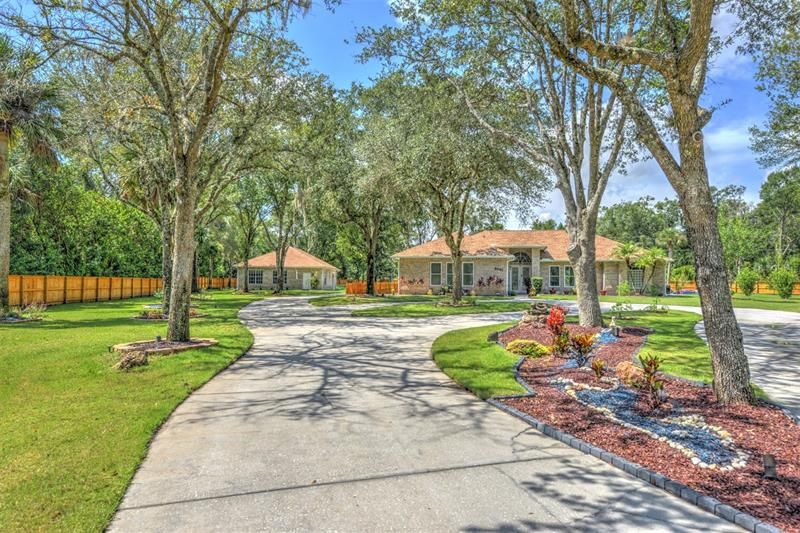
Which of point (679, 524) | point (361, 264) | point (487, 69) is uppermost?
point (487, 69)

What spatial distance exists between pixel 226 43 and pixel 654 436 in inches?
375

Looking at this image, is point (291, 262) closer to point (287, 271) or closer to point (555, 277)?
point (287, 271)

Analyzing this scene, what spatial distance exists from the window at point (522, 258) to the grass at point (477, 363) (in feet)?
70.4

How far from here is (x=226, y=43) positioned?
29.1ft

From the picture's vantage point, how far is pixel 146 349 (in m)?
8.62

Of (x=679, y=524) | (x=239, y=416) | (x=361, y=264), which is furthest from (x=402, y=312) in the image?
(x=361, y=264)

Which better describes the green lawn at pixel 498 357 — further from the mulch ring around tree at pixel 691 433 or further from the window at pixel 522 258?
the window at pixel 522 258

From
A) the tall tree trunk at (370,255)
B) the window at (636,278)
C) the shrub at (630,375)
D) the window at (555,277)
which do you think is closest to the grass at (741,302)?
the window at (555,277)

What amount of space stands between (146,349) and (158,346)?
399mm

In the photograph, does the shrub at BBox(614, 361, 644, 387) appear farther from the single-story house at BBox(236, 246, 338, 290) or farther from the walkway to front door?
the single-story house at BBox(236, 246, 338, 290)

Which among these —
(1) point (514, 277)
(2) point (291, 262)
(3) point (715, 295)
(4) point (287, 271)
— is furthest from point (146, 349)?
(4) point (287, 271)

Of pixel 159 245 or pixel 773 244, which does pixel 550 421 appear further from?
pixel 773 244

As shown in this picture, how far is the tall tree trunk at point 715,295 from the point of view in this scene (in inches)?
208

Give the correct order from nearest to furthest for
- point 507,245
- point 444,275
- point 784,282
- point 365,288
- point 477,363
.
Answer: point 477,363
point 784,282
point 444,275
point 507,245
point 365,288
